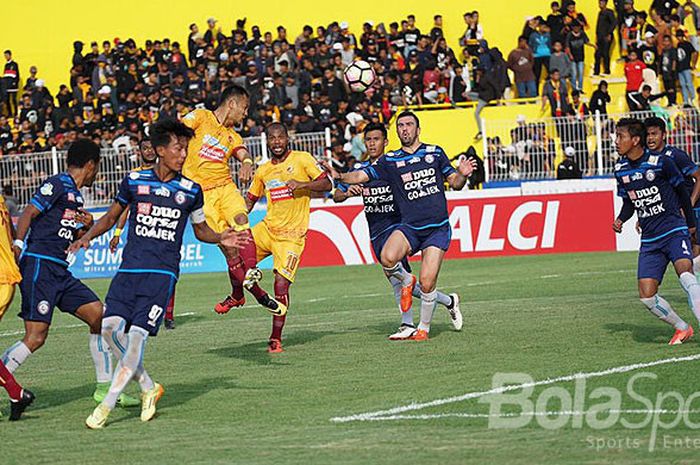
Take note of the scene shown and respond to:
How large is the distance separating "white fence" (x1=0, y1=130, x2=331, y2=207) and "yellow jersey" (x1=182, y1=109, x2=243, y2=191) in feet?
50.7

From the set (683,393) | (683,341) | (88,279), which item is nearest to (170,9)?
(88,279)

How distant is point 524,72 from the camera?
35.3 meters

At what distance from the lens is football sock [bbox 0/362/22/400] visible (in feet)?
33.9

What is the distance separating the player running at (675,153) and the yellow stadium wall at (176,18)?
25360 millimetres

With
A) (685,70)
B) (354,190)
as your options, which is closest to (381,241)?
(354,190)

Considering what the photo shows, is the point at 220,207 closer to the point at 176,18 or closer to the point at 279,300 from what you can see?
the point at 279,300

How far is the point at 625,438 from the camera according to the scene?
8.55 metres

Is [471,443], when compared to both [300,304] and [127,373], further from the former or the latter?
[300,304]

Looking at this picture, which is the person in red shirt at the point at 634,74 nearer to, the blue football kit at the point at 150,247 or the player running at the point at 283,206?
the player running at the point at 283,206

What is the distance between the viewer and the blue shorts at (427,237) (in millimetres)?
14648

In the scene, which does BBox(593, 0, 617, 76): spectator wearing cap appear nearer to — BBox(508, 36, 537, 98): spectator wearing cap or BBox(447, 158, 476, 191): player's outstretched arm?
BBox(508, 36, 537, 98): spectator wearing cap

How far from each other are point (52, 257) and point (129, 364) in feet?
4.54

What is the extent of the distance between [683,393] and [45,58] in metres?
37.7

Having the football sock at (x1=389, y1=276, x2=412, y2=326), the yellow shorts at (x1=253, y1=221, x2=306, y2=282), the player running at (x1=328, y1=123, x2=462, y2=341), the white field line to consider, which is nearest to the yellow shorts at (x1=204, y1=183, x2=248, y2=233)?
the yellow shorts at (x1=253, y1=221, x2=306, y2=282)
